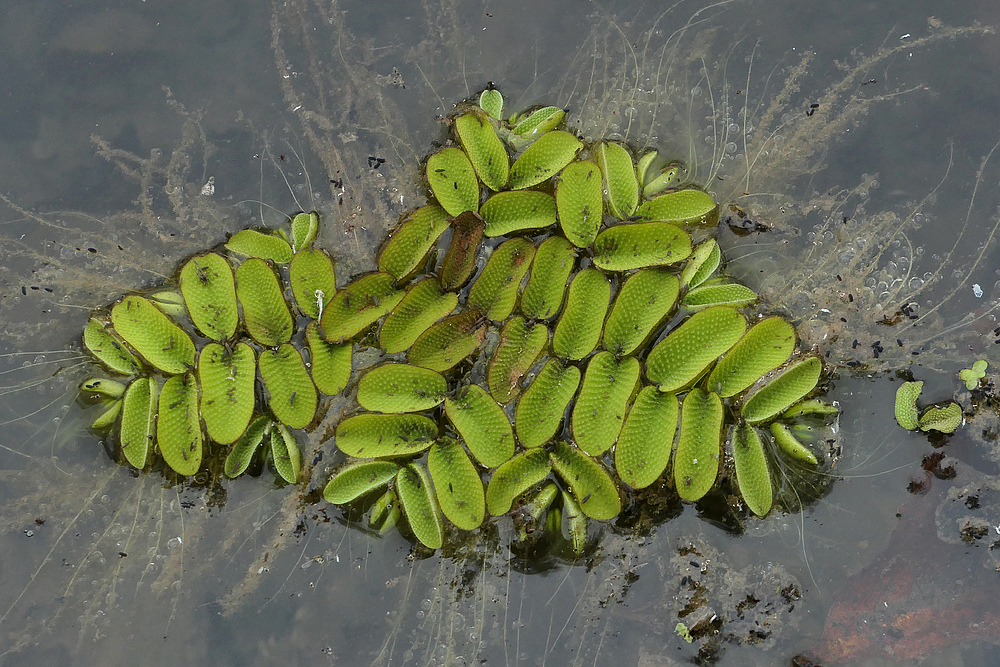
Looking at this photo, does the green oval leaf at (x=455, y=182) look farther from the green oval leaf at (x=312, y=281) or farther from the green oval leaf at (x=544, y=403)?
the green oval leaf at (x=544, y=403)

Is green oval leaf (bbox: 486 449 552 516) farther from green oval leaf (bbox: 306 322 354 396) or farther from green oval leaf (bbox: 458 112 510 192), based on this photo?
green oval leaf (bbox: 458 112 510 192)

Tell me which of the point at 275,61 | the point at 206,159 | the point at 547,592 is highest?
the point at 275,61

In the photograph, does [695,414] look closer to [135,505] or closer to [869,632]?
[869,632]

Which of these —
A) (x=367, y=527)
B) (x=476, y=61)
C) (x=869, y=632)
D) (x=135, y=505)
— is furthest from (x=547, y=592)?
(x=476, y=61)

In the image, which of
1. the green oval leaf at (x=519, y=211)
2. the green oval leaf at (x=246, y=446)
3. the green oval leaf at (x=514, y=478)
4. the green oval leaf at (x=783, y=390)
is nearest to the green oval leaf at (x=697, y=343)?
the green oval leaf at (x=783, y=390)

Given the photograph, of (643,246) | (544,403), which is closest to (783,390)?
(643,246)

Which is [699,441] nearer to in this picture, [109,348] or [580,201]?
[580,201]
